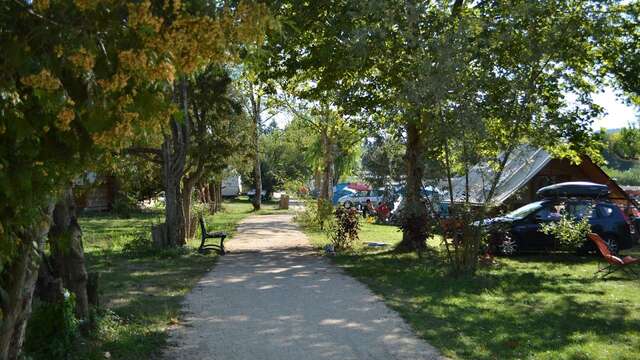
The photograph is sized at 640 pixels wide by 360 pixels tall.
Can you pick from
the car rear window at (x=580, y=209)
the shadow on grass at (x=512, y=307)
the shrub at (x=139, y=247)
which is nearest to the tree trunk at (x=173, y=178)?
the shrub at (x=139, y=247)

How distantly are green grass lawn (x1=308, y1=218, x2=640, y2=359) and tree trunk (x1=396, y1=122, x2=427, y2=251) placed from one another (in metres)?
0.74

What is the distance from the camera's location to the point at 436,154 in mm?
12695

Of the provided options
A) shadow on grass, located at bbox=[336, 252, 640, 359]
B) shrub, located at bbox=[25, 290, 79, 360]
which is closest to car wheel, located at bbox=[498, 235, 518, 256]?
shadow on grass, located at bbox=[336, 252, 640, 359]

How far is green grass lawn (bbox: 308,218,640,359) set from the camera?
7.22m

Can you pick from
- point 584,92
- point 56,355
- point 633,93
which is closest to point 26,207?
point 56,355

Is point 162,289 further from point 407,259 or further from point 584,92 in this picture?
point 584,92

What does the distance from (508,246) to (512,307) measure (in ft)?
23.9

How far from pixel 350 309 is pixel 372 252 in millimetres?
8569

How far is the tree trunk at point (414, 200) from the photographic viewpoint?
13945 millimetres

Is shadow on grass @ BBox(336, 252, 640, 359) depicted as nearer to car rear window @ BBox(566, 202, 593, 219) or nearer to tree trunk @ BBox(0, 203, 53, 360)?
car rear window @ BBox(566, 202, 593, 219)

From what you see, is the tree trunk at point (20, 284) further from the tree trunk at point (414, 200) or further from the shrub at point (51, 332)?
the tree trunk at point (414, 200)

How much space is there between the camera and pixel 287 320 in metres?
8.25

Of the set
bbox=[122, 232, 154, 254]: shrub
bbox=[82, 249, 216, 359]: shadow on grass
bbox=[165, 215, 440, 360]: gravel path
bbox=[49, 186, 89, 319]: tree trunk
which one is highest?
bbox=[49, 186, 89, 319]: tree trunk

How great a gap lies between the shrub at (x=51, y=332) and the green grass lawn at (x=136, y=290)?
8.2 inches
